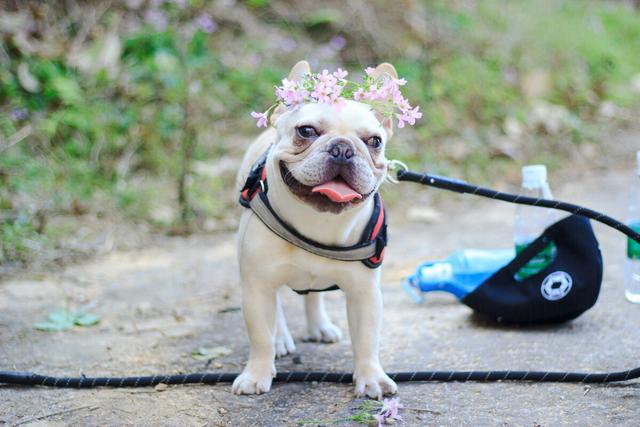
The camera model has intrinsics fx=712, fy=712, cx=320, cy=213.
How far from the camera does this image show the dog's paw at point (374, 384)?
256cm

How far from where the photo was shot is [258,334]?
265cm

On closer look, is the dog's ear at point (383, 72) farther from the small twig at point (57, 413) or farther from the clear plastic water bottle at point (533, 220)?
the small twig at point (57, 413)

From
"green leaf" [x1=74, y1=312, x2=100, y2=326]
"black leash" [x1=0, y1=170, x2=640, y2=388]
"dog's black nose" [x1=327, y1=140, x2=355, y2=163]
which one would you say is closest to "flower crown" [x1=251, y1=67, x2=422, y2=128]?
"dog's black nose" [x1=327, y1=140, x2=355, y2=163]

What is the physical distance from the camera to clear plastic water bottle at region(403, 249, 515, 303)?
3633mm

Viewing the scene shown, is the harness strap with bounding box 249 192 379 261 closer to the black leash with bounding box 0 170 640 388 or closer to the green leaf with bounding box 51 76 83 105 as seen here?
the black leash with bounding box 0 170 640 388

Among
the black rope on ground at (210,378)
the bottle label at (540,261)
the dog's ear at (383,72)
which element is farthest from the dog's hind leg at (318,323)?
the dog's ear at (383,72)

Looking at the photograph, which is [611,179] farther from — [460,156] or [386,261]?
[386,261]

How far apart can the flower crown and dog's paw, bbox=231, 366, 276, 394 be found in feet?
3.06

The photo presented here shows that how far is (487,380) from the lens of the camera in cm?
267

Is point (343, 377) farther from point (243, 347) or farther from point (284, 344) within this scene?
point (243, 347)

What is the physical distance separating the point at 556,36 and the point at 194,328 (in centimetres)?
698

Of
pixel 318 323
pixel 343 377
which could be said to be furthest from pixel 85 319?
pixel 343 377

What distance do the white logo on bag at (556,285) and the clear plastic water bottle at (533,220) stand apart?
0.11 m

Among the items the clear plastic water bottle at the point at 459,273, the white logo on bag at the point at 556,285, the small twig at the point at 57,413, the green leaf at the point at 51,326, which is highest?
the white logo on bag at the point at 556,285
